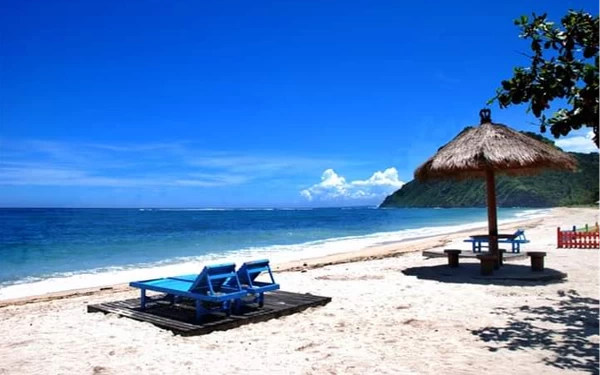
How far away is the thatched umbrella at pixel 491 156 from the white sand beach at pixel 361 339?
250 cm

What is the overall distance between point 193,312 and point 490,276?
5.83 metres

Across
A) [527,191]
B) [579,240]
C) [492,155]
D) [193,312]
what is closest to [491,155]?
[492,155]

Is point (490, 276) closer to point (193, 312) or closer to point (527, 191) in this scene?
point (193, 312)

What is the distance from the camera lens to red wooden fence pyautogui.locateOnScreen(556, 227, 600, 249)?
1463 centimetres

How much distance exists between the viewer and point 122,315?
22.5 feet

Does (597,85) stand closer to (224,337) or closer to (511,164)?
(224,337)

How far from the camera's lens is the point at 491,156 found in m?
9.90

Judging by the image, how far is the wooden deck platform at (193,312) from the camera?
6.11m

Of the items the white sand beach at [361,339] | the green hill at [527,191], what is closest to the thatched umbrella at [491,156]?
the white sand beach at [361,339]

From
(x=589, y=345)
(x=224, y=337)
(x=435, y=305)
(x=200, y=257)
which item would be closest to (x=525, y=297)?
(x=435, y=305)

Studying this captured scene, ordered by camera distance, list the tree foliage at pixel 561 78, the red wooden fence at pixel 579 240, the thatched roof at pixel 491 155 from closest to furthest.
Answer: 1. the tree foliage at pixel 561 78
2. the thatched roof at pixel 491 155
3. the red wooden fence at pixel 579 240

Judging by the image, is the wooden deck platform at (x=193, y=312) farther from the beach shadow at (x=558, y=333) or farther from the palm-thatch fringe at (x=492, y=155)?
the palm-thatch fringe at (x=492, y=155)

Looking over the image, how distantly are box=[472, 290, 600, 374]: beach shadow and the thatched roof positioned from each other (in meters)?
3.39

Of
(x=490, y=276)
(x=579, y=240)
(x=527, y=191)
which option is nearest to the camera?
(x=490, y=276)
